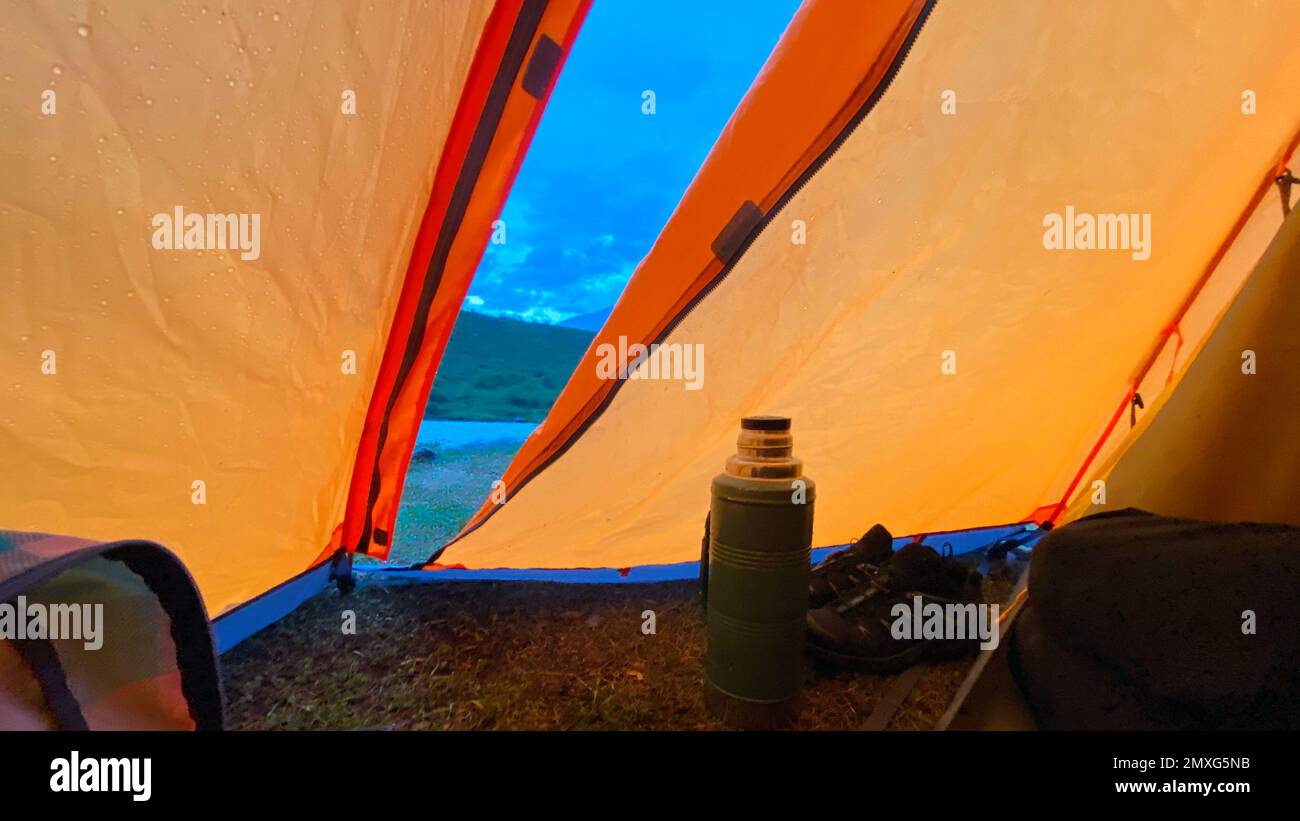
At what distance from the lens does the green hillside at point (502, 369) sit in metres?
6.17

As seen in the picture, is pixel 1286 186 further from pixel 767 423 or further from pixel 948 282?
pixel 767 423

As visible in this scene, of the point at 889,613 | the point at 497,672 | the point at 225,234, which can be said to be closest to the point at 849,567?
the point at 889,613

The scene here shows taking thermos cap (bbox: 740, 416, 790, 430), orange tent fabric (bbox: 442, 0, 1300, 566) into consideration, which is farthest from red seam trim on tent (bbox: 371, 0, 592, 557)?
thermos cap (bbox: 740, 416, 790, 430)

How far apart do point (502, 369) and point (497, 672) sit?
20.5 feet

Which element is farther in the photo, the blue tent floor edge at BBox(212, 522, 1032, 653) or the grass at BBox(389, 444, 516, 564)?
the grass at BBox(389, 444, 516, 564)

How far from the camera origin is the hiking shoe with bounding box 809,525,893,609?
1268mm

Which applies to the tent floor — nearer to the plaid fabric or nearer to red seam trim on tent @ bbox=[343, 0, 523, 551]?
red seam trim on tent @ bbox=[343, 0, 523, 551]

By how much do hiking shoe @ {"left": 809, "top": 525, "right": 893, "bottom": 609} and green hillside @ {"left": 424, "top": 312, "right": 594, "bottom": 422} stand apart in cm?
414

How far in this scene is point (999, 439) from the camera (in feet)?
5.09

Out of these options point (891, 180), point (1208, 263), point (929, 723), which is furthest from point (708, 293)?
point (1208, 263)

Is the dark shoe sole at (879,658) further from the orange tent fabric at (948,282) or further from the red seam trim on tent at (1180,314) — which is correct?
the red seam trim on tent at (1180,314)

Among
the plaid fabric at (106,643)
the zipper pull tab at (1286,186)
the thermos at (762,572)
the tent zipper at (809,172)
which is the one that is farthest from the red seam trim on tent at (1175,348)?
the plaid fabric at (106,643)
